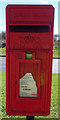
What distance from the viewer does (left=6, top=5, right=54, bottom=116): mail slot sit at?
2.15 meters

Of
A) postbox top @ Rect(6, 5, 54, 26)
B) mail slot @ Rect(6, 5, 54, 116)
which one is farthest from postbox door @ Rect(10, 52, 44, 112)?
postbox top @ Rect(6, 5, 54, 26)

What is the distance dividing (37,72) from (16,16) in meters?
0.84

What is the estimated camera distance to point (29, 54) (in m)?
2.18

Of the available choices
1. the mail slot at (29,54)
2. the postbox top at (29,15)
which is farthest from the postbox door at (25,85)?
the postbox top at (29,15)

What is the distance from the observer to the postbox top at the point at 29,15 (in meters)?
2.15

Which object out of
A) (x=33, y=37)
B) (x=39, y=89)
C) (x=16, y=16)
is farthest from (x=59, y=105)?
(x=16, y=16)

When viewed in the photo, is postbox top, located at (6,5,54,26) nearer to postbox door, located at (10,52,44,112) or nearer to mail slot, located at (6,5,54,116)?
mail slot, located at (6,5,54,116)

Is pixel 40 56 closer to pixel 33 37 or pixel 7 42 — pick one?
pixel 33 37

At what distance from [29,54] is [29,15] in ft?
1.78

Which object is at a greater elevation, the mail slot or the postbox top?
the postbox top

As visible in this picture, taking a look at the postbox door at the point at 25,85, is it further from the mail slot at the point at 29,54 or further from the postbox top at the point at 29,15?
the postbox top at the point at 29,15

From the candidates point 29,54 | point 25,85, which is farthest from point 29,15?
point 25,85

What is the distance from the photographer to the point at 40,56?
2.20 metres

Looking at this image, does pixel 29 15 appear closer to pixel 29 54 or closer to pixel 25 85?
pixel 29 54
